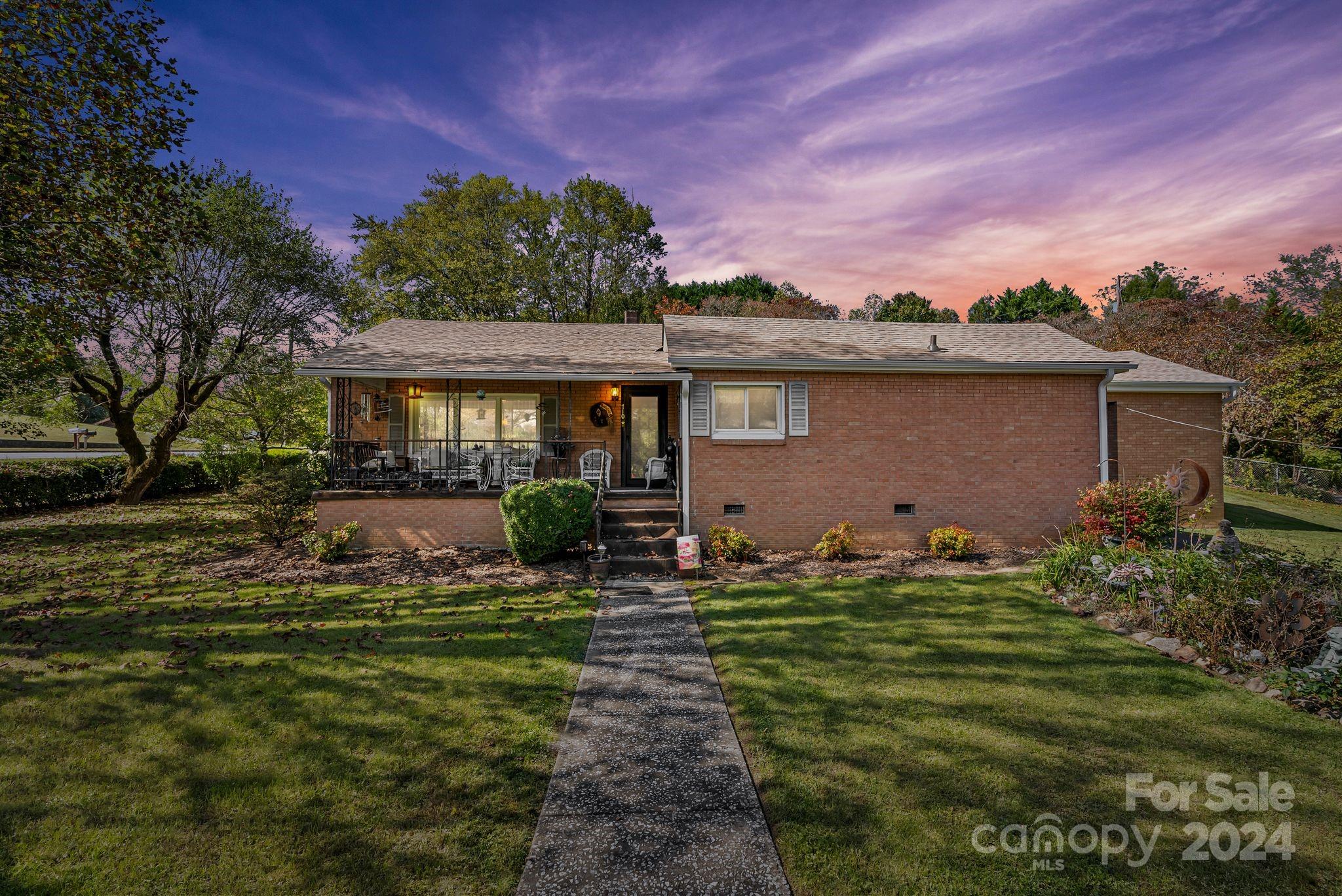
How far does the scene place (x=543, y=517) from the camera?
9.20 metres

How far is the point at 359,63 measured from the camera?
38.6 feet

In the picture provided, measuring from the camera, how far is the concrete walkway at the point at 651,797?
109 inches

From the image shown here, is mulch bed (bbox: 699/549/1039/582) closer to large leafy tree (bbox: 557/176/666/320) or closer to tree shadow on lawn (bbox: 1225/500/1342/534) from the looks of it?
tree shadow on lawn (bbox: 1225/500/1342/534)

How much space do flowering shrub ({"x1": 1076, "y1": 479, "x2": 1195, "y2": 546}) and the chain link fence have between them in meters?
13.9

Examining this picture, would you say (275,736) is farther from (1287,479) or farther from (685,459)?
(1287,479)

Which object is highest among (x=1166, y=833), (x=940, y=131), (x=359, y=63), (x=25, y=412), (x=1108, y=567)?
(x=359, y=63)

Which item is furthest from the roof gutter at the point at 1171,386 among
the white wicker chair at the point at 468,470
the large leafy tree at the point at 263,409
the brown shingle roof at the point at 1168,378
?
the large leafy tree at the point at 263,409

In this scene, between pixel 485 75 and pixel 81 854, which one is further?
pixel 485 75

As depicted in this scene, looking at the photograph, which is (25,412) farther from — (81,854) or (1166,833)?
(1166,833)

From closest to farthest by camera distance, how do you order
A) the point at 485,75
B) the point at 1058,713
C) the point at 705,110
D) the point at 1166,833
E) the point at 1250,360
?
the point at 1166,833
the point at 1058,713
the point at 485,75
the point at 705,110
the point at 1250,360

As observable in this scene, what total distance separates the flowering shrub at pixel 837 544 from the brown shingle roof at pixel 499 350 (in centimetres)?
498

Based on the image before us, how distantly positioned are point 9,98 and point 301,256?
11640 millimetres

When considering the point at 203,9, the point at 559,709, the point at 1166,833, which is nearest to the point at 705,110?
the point at 203,9

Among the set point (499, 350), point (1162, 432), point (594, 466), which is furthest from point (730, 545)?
point (1162, 432)
